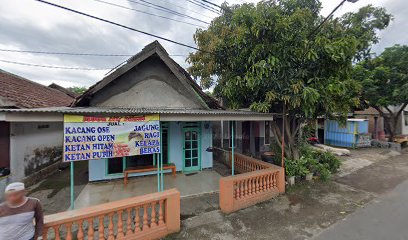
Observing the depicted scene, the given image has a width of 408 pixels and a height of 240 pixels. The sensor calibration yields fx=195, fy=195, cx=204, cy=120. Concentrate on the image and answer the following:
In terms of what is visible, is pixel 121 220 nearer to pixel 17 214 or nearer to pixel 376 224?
pixel 17 214

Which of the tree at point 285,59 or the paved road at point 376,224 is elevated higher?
the tree at point 285,59

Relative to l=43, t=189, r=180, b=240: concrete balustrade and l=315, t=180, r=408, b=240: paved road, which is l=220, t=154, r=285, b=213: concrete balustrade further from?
l=315, t=180, r=408, b=240: paved road

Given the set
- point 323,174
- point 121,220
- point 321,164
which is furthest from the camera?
point 321,164

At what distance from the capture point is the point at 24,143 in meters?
7.25

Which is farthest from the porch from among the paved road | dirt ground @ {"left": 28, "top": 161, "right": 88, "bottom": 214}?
the paved road

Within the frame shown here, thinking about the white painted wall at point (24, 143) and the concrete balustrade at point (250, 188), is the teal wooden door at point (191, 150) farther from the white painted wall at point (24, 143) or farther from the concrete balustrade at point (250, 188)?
the white painted wall at point (24, 143)

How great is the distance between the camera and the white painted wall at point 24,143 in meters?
6.55

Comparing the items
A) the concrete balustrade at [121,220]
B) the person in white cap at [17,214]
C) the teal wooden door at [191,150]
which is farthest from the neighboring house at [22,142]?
the teal wooden door at [191,150]

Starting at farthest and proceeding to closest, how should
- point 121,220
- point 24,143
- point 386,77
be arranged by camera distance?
point 386,77 → point 24,143 → point 121,220

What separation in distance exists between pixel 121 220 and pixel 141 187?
3.00m

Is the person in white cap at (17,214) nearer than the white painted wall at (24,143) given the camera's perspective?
Yes

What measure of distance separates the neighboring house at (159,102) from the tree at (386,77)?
1174cm

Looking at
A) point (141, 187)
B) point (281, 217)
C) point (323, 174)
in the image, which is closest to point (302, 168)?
point (323, 174)

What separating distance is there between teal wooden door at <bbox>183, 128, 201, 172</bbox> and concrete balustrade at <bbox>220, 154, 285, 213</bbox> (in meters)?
2.95
